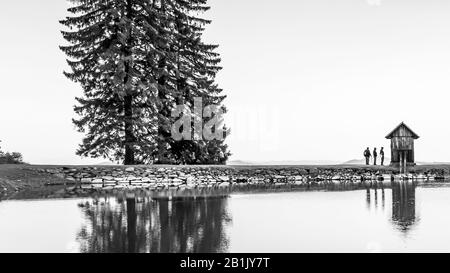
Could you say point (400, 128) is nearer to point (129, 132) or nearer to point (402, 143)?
point (402, 143)

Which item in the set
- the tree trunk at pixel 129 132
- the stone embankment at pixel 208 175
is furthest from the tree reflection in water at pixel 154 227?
the tree trunk at pixel 129 132

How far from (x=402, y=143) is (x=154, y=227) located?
1240 inches

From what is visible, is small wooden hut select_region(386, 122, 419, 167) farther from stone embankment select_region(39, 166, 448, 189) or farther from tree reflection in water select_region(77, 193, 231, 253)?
tree reflection in water select_region(77, 193, 231, 253)

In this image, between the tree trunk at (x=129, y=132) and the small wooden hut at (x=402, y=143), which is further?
the small wooden hut at (x=402, y=143)

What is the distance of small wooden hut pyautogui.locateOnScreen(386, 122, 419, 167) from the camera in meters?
38.8

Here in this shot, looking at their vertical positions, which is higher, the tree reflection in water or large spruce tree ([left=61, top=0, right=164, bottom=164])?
large spruce tree ([left=61, top=0, right=164, bottom=164])

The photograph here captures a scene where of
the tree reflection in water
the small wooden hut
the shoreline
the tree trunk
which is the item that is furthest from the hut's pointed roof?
the tree reflection in water

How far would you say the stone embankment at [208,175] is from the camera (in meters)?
30.0

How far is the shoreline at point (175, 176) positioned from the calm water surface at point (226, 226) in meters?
10.1

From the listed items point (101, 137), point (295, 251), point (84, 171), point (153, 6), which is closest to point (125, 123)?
point (101, 137)

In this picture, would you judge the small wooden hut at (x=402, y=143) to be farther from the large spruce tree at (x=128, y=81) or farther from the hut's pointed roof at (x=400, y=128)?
the large spruce tree at (x=128, y=81)

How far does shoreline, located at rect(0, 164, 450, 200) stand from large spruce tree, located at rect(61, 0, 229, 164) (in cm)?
204
